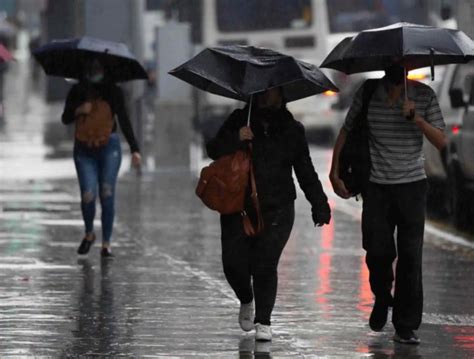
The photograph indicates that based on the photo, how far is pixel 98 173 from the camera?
14.4m

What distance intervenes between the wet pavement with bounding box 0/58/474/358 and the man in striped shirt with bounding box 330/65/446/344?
1.13ft

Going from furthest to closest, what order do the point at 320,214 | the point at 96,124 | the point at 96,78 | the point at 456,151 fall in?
the point at 456,151
the point at 96,78
the point at 96,124
the point at 320,214

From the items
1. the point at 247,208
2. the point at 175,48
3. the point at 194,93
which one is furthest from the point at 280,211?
the point at 194,93

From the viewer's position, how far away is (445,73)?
2003 centimetres

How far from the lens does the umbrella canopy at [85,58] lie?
47.0 ft

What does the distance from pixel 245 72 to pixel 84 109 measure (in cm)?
453

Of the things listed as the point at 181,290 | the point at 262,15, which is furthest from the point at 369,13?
the point at 181,290

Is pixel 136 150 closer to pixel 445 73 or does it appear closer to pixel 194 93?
pixel 445 73

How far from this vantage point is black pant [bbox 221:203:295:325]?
9.88 meters

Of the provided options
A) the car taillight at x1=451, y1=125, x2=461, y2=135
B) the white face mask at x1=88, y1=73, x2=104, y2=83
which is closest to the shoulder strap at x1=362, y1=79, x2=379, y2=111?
the white face mask at x1=88, y1=73, x2=104, y2=83

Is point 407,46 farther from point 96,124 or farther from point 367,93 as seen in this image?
point 96,124

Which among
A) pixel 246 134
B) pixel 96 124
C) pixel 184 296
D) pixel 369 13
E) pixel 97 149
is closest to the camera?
pixel 246 134

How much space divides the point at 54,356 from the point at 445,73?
11.4 m

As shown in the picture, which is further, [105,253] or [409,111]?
[105,253]
